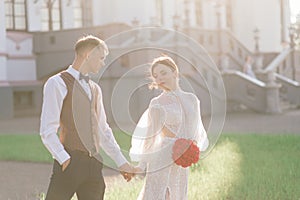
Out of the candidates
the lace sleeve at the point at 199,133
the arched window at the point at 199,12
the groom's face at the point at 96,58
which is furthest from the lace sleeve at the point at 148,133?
the arched window at the point at 199,12

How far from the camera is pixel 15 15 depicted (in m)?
26.3

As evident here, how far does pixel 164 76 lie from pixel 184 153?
2.18 feet

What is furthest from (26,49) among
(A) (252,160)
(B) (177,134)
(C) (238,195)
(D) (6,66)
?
(B) (177,134)

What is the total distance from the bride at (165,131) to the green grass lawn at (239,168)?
2014 millimetres

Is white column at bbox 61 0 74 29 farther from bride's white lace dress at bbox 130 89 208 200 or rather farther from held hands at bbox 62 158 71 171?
held hands at bbox 62 158 71 171

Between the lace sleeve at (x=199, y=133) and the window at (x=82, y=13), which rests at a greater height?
the window at (x=82, y=13)

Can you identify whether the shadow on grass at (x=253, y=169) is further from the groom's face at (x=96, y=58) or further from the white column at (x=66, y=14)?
the white column at (x=66, y=14)

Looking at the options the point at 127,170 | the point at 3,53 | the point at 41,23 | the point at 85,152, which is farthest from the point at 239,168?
the point at 41,23

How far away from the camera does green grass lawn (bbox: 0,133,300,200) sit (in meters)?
7.47

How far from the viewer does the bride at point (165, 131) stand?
5.22 meters

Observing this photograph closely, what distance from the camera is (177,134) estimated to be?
525 centimetres

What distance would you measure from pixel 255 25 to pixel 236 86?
15.8 meters

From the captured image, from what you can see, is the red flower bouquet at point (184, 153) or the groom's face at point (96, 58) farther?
the red flower bouquet at point (184, 153)

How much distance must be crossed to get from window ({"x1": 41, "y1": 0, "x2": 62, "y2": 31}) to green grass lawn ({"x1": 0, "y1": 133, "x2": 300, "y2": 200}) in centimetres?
1377
